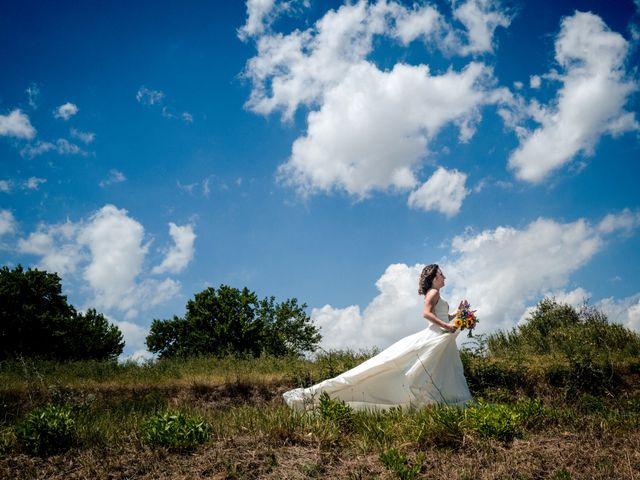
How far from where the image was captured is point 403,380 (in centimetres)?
891

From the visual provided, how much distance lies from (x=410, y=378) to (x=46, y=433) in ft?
20.4

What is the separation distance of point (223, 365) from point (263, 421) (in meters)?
8.02

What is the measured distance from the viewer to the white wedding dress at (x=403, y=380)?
8820 mm

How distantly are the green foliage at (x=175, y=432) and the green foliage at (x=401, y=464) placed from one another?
8.19 feet

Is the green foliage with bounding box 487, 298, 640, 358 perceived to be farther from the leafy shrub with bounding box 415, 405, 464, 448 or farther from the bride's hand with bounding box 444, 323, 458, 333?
the leafy shrub with bounding box 415, 405, 464, 448

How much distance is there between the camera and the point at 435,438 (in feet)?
19.7

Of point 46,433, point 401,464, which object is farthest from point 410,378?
point 46,433

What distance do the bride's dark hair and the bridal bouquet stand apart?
861 mm

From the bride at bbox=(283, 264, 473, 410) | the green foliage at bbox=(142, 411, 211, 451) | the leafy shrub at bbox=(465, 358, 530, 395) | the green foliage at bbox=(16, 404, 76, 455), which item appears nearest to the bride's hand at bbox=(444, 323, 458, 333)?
the bride at bbox=(283, 264, 473, 410)

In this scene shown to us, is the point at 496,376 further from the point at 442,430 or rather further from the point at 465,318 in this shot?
the point at 442,430

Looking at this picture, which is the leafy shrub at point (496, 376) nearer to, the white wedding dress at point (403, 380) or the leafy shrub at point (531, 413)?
the white wedding dress at point (403, 380)

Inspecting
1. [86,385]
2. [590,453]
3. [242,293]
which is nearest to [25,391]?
[86,385]

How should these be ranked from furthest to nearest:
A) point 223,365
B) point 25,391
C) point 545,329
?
point 545,329
point 223,365
point 25,391

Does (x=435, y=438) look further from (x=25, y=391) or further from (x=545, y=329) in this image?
(x=545, y=329)
